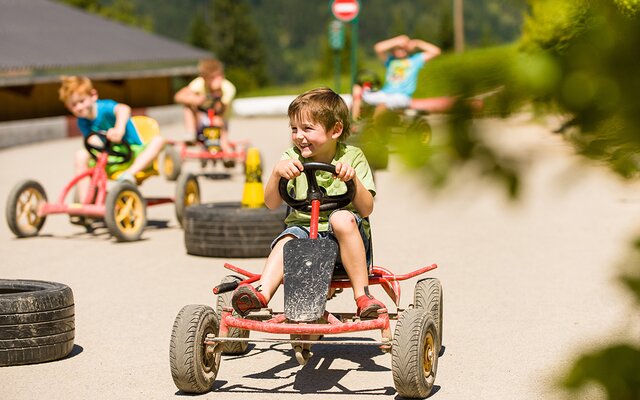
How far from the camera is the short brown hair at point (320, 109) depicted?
524 cm

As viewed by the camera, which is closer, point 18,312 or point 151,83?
point 18,312

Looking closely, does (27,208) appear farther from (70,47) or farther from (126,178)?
(70,47)

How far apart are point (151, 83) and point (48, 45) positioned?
4249mm

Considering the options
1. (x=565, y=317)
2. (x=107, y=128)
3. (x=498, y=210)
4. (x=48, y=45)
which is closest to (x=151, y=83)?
(x=48, y=45)

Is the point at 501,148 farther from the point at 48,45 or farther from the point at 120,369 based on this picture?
the point at 48,45

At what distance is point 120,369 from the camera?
5555 millimetres

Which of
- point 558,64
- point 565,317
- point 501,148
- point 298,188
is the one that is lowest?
point 565,317

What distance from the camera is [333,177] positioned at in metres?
5.47

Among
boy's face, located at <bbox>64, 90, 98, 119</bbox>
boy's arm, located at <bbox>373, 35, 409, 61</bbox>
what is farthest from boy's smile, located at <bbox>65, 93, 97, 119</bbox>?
boy's arm, located at <bbox>373, 35, 409, 61</bbox>

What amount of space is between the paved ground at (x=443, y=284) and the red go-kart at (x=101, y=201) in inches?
6.5

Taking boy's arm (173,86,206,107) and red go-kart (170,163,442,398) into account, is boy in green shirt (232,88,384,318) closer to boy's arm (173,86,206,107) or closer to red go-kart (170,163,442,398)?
red go-kart (170,163,442,398)

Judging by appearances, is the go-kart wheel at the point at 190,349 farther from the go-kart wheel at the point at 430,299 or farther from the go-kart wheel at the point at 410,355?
the go-kart wheel at the point at 430,299

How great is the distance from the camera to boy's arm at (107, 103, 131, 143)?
10289mm

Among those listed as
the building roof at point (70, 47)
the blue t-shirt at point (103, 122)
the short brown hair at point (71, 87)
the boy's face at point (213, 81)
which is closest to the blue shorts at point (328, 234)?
the short brown hair at point (71, 87)
